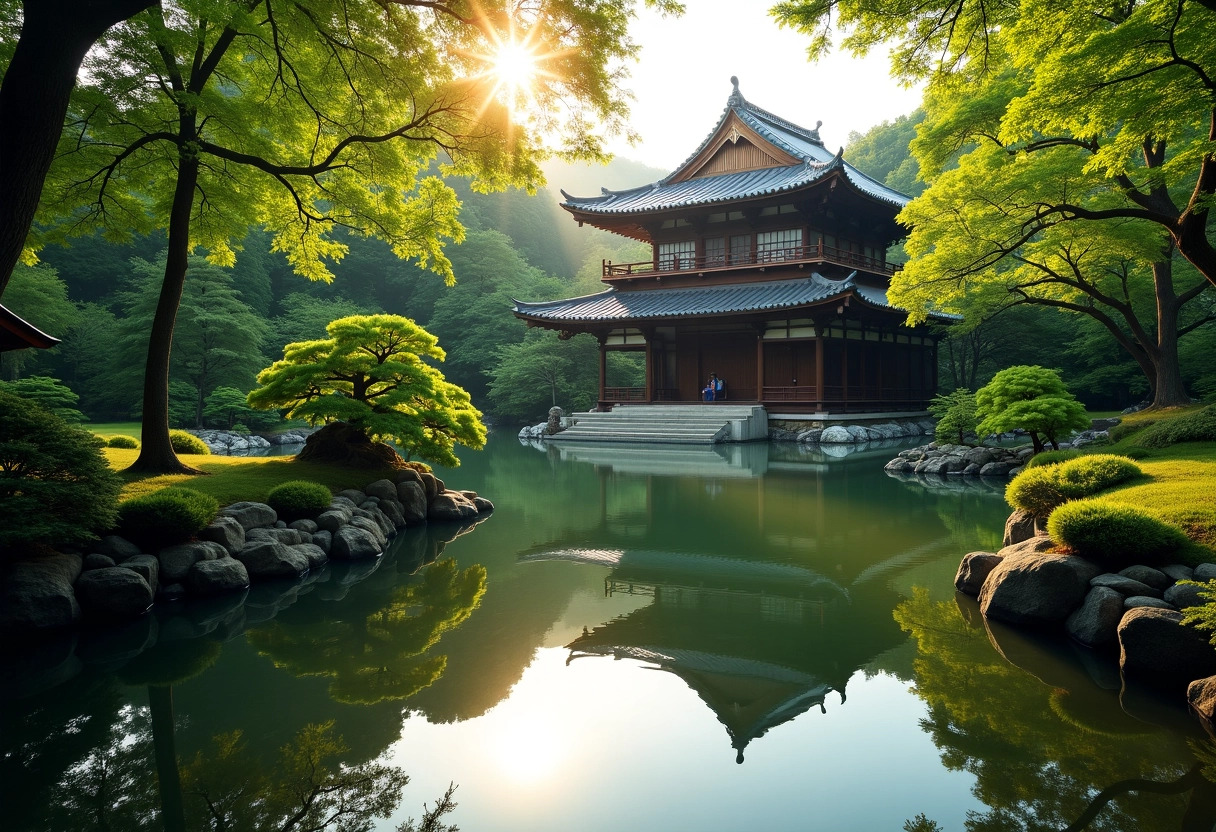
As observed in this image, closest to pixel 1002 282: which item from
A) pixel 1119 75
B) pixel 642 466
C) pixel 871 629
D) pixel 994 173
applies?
pixel 994 173

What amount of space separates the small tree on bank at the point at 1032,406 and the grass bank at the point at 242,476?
34.5 feet

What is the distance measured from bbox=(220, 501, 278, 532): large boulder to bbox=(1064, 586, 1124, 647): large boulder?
24.1 ft

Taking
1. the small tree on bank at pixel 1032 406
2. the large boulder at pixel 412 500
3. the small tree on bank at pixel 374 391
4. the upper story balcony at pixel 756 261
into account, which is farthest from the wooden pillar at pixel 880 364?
the large boulder at pixel 412 500

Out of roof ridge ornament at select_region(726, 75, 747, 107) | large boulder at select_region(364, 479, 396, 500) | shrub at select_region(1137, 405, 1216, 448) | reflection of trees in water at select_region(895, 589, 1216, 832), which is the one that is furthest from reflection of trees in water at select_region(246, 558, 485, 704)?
roof ridge ornament at select_region(726, 75, 747, 107)

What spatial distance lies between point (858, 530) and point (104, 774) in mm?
7614

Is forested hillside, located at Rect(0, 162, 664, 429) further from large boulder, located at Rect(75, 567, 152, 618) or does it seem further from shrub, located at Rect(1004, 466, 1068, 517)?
shrub, located at Rect(1004, 466, 1068, 517)

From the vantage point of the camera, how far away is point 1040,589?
5.12 metres

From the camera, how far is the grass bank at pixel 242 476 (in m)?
7.86

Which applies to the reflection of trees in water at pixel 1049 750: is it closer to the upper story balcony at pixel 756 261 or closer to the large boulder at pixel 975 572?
the large boulder at pixel 975 572

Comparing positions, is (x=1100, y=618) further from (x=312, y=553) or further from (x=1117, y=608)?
(x=312, y=553)

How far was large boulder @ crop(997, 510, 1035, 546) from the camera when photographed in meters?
6.79

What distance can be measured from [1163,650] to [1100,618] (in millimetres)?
503

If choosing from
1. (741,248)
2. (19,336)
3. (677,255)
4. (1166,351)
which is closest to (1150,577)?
(19,336)

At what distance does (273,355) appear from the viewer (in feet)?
115
